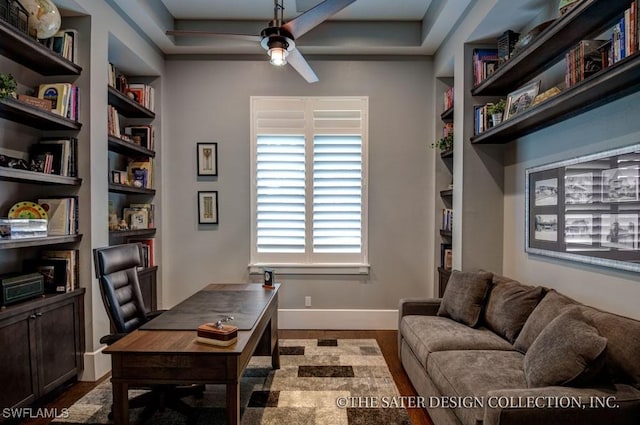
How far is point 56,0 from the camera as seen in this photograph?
263 cm

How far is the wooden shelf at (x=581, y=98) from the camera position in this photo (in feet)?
5.57

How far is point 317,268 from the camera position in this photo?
419 cm

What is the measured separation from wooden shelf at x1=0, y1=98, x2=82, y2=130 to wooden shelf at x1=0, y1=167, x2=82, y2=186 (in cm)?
40

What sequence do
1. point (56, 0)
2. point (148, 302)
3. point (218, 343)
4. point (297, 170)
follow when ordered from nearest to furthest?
point (218, 343) < point (56, 0) < point (148, 302) < point (297, 170)

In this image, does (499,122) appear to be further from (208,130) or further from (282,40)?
(208,130)

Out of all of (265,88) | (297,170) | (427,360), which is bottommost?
(427,360)

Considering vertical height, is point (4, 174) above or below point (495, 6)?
below

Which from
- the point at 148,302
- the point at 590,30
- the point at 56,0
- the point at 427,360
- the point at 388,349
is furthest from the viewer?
the point at 148,302

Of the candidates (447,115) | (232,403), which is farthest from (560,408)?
(447,115)

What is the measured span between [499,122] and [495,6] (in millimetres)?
886

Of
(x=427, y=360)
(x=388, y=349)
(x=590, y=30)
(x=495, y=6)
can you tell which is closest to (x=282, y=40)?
(x=495, y=6)

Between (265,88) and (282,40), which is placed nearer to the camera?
(282,40)

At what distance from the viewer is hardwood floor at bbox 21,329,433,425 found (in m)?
2.44

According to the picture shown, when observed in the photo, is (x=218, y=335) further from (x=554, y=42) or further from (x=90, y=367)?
(x=554, y=42)
